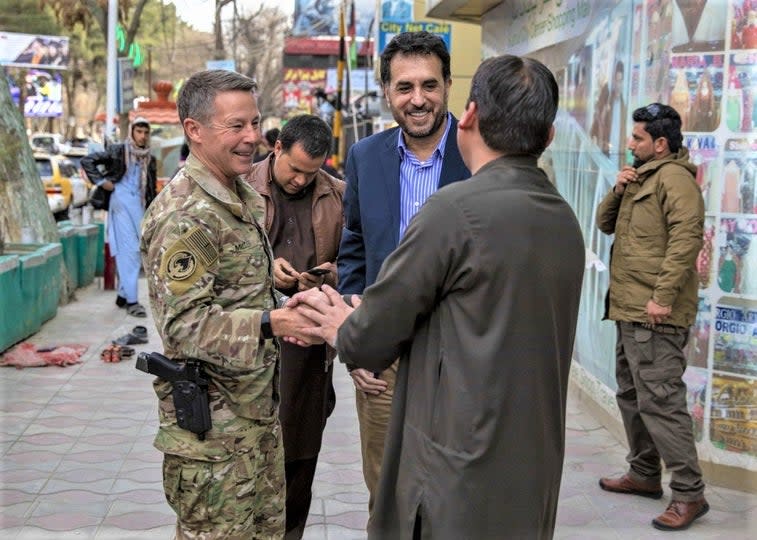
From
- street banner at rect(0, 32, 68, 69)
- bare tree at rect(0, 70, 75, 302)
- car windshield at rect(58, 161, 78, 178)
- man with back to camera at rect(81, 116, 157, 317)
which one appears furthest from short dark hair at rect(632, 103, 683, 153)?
street banner at rect(0, 32, 68, 69)

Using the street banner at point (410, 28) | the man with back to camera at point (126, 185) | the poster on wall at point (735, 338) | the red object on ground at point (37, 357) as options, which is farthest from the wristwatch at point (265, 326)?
the street banner at point (410, 28)

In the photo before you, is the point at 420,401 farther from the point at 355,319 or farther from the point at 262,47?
the point at 262,47

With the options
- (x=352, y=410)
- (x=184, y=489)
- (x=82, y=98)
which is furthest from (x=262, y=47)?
(x=184, y=489)

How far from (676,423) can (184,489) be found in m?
2.77

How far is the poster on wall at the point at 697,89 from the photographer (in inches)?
201

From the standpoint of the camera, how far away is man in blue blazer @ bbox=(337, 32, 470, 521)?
346 cm

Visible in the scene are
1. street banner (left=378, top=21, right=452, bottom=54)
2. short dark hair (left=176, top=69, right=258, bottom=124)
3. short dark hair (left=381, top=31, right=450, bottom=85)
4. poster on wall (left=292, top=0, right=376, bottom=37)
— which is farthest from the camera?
poster on wall (left=292, top=0, right=376, bottom=37)

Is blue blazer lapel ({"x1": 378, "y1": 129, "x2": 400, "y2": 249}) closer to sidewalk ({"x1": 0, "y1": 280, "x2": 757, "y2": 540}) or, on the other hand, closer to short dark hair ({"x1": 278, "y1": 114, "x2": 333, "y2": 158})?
short dark hair ({"x1": 278, "y1": 114, "x2": 333, "y2": 158})

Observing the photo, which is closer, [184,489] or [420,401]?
[420,401]

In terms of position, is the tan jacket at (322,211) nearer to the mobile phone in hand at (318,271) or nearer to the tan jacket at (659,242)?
the mobile phone in hand at (318,271)

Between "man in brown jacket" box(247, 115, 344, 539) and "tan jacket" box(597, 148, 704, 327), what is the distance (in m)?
1.62

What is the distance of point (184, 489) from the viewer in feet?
9.12

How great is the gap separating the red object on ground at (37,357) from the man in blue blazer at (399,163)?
16.4 ft

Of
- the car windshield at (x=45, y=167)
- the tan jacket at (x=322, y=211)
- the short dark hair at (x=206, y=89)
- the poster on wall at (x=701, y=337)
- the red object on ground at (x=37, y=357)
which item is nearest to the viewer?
the short dark hair at (x=206, y=89)
